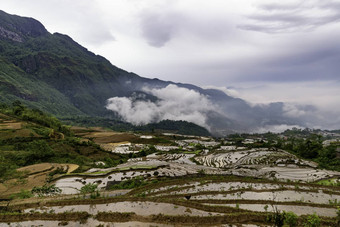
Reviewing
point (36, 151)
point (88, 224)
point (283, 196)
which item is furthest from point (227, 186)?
point (36, 151)

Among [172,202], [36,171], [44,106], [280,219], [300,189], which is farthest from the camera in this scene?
[44,106]

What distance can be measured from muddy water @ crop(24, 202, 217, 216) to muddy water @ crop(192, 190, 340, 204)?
4719mm

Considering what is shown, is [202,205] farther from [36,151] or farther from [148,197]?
[36,151]

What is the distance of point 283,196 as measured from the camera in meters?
17.3

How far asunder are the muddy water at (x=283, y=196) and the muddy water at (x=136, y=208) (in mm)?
4719

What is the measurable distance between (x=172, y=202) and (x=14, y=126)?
1900 inches

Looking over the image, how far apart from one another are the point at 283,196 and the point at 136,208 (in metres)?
14.7

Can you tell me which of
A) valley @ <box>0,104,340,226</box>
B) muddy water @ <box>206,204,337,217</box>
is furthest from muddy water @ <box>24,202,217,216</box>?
muddy water @ <box>206,204,337,217</box>

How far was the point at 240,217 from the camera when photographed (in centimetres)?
1135

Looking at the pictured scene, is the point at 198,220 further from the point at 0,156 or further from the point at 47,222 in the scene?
the point at 0,156

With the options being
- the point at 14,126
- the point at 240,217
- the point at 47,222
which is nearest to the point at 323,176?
the point at 240,217

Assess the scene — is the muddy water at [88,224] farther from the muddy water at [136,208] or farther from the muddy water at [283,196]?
the muddy water at [283,196]

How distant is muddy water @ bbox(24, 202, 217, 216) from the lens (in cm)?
1233

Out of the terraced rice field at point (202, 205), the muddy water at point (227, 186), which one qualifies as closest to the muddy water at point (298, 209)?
the terraced rice field at point (202, 205)
